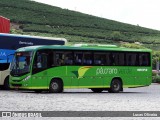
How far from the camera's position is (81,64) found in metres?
29.0

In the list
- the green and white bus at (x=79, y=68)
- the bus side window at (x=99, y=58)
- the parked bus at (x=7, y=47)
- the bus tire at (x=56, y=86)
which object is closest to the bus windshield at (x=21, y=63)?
the green and white bus at (x=79, y=68)

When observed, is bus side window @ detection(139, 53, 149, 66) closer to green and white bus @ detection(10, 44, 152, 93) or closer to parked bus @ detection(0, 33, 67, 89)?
green and white bus @ detection(10, 44, 152, 93)

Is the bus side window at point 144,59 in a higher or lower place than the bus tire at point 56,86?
higher

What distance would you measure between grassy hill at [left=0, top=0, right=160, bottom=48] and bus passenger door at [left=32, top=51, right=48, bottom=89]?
3038 inches

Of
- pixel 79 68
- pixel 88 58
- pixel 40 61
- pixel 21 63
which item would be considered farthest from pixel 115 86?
pixel 21 63

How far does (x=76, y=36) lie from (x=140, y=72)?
277 ft

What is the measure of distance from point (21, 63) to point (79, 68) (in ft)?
10.7

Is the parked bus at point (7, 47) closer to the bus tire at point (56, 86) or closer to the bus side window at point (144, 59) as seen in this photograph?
the bus tire at point (56, 86)

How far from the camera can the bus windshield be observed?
1071 inches

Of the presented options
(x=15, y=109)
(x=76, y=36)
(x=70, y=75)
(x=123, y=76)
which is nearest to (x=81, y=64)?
(x=70, y=75)

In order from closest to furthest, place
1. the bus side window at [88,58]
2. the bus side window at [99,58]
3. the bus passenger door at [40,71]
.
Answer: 1. the bus passenger door at [40,71]
2. the bus side window at [88,58]
3. the bus side window at [99,58]

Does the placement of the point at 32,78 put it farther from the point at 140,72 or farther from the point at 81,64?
the point at 140,72

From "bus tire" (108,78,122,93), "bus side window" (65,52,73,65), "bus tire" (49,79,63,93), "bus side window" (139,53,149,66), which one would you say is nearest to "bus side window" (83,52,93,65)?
"bus side window" (65,52,73,65)

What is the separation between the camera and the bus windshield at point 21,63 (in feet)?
89.2
